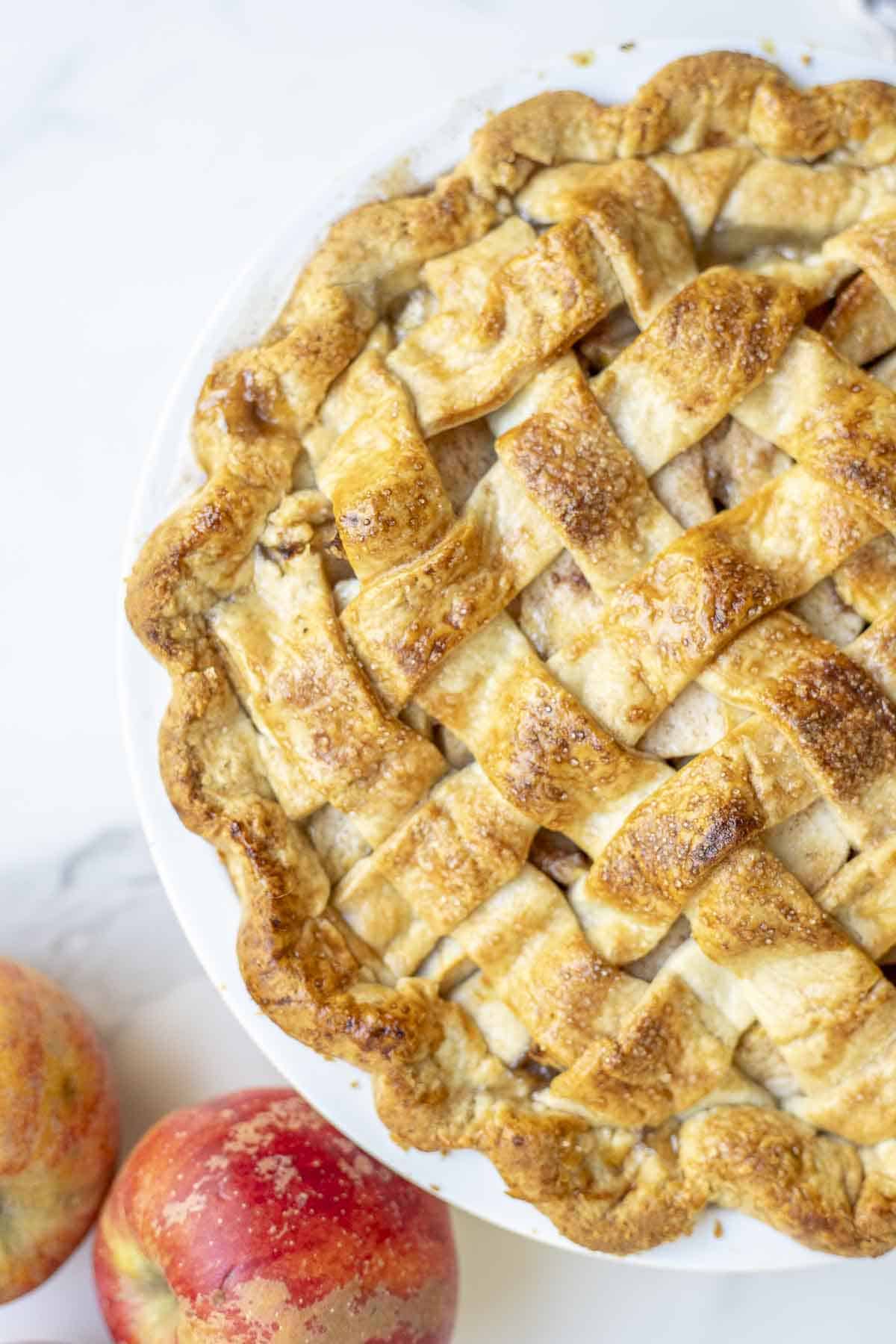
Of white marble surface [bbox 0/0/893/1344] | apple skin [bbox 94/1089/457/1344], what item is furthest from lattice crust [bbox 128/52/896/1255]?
white marble surface [bbox 0/0/893/1344]

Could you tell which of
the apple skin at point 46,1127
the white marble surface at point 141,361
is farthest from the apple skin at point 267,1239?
the white marble surface at point 141,361

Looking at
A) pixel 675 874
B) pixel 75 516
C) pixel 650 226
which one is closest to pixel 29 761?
pixel 75 516

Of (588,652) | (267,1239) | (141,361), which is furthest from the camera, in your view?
(141,361)

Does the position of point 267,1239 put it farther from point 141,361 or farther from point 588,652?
point 141,361

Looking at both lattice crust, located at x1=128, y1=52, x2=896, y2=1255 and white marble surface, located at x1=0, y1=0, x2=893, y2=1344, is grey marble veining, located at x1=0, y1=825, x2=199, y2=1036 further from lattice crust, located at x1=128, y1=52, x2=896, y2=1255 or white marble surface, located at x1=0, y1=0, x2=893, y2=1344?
lattice crust, located at x1=128, y1=52, x2=896, y2=1255

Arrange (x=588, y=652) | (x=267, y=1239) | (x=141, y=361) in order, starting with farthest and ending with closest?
1. (x=141, y=361)
2. (x=267, y=1239)
3. (x=588, y=652)

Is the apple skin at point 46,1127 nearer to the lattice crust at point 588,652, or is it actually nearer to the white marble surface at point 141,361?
the white marble surface at point 141,361

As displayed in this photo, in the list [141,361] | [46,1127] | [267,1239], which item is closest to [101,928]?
[46,1127]
